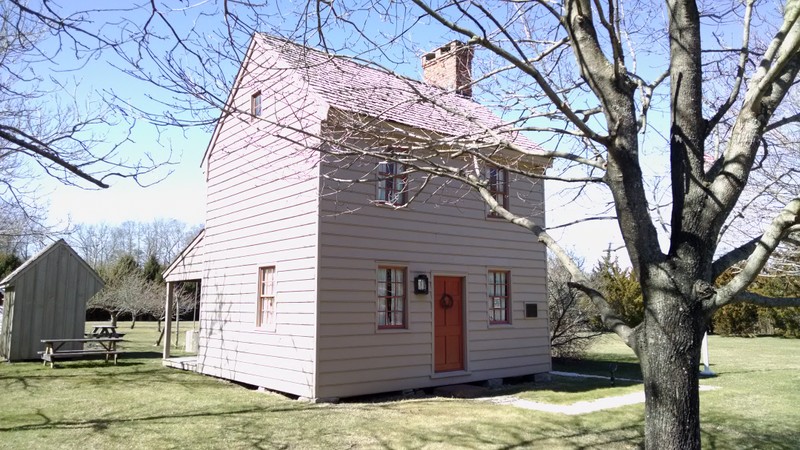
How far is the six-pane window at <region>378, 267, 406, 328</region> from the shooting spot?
11336mm

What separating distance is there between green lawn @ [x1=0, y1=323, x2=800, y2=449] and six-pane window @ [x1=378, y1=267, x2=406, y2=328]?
63.6 inches

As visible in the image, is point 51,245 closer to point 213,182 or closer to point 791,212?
point 213,182

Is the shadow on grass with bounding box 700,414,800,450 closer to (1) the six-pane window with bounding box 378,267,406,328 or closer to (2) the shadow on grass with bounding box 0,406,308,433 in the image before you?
(1) the six-pane window with bounding box 378,267,406,328

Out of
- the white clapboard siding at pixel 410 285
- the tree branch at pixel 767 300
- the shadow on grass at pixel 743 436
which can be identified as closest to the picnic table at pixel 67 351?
the white clapboard siding at pixel 410 285

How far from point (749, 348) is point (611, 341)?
6.04 meters

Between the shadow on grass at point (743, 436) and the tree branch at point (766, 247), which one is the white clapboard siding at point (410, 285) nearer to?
the shadow on grass at point (743, 436)

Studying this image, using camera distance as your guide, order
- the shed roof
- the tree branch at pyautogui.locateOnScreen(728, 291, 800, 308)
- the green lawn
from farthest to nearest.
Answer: the shed roof, the green lawn, the tree branch at pyautogui.locateOnScreen(728, 291, 800, 308)

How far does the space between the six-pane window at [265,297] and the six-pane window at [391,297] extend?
2262 millimetres

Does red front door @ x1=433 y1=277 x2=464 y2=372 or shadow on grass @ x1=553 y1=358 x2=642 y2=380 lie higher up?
red front door @ x1=433 y1=277 x2=464 y2=372

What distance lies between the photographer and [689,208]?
150 inches

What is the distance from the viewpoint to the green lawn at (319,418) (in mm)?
7645

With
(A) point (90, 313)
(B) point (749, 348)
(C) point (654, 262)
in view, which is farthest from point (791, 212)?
(A) point (90, 313)

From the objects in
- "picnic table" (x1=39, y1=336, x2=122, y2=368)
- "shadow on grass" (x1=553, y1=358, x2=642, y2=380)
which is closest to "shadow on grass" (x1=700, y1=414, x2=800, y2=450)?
"shadow on grass" (x1=553, y1=358, x2=642, y2=380)

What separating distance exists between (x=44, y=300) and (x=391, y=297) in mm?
11041
